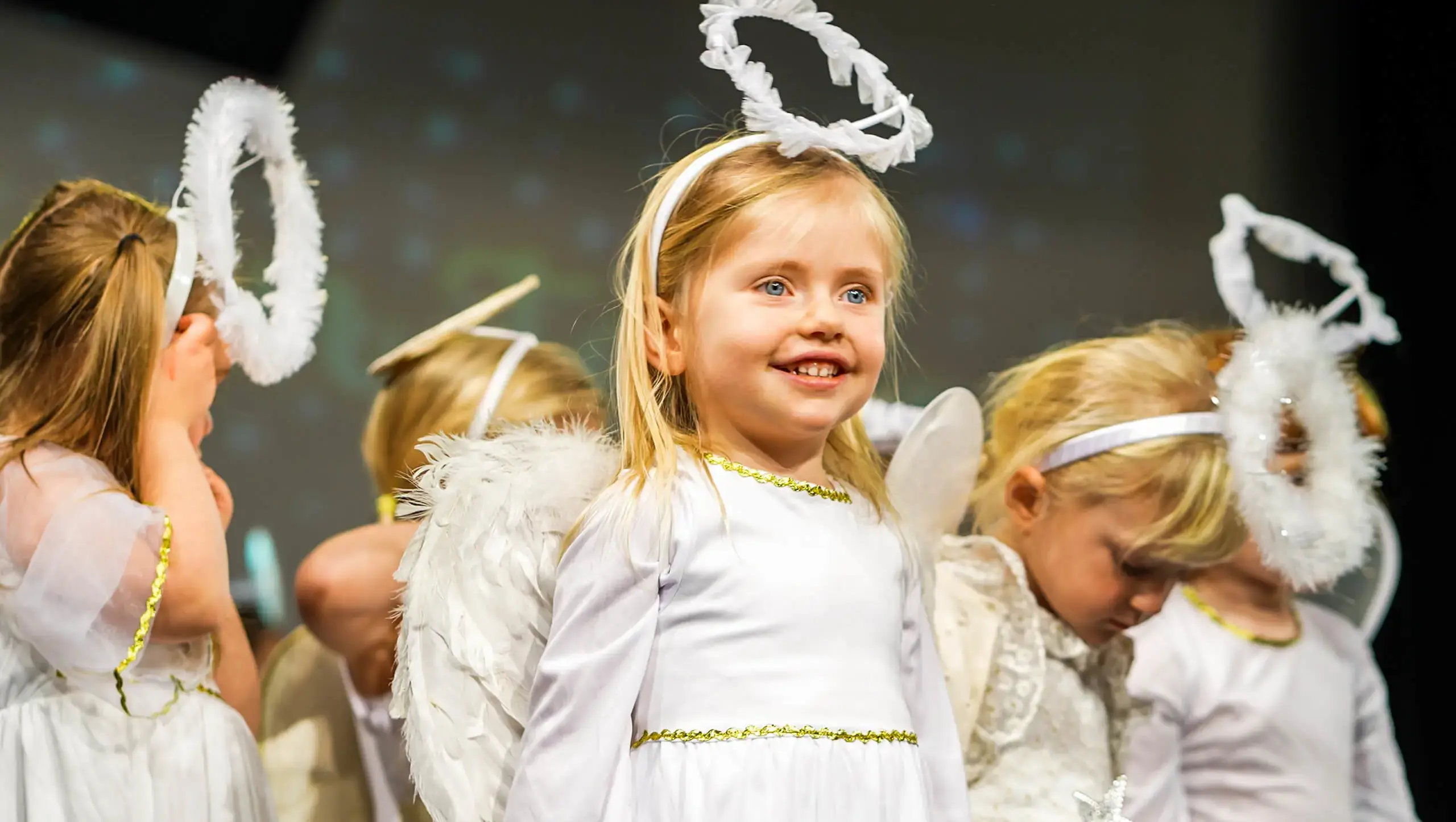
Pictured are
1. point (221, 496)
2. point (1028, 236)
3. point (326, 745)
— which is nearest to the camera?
point (221, 496)

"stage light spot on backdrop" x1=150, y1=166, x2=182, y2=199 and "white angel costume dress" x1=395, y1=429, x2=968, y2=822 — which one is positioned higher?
"stage light spot on backdrop" x1=150, y1=166, x2=182, y2=199

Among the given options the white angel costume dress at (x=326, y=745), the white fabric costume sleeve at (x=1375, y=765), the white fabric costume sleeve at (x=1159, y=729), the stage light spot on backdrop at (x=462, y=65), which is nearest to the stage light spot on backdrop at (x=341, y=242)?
the stage light spot on backdrop at (x=462, y=65)

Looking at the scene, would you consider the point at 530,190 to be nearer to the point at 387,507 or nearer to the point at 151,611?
the point at 387,507

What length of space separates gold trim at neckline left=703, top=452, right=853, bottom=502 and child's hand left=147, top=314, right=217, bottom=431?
73cm

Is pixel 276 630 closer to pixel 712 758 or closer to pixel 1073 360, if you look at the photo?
pixel 712 758

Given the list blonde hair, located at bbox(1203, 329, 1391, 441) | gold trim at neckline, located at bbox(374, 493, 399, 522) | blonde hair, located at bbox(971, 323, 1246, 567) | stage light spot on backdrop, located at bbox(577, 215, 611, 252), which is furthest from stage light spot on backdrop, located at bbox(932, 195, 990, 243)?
gold trim at neckline, located at bbox(374, 493, 399, 522)

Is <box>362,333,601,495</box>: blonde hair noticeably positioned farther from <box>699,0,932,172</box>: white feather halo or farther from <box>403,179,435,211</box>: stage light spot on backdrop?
<box>699,0,932,172</box>: white feather halo

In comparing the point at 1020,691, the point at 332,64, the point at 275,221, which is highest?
the point at 332,64

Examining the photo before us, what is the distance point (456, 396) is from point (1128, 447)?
1014 mm

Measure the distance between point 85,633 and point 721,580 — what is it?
75 cm

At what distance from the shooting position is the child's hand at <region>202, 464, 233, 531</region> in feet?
6.59

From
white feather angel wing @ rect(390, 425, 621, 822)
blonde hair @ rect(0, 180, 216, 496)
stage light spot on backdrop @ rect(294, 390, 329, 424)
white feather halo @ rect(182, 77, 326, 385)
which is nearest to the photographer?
white feather angel wing @ rect(390, 425, 621, 822)

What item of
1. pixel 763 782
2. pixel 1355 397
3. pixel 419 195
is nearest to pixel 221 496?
pixel 419 195

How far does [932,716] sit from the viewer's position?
1734mm
